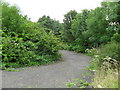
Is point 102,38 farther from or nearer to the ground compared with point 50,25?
nearer to the ground

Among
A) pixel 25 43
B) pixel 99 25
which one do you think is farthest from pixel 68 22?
pixel 25 43

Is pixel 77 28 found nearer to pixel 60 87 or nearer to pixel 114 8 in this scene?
pixel 114 8

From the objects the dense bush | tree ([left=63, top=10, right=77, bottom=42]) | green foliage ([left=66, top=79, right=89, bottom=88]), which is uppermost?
tree ([left=63, top=10, right=77, bottom=42])

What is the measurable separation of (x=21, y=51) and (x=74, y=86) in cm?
321

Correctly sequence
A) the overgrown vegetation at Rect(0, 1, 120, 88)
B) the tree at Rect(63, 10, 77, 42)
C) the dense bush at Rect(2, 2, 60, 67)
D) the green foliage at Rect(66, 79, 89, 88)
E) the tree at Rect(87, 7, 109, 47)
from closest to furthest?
1. the green foliage at Rect(66, 79, 89, 88)
2. the overgrown vegetation at Rect(0, 1, 120, 88)
3. the dense bush at Rect(2, 2, 60, 67)
4. the tree at Rect(87, 7, 109, 47)
5. the tree at Rect(63, 10, 77, 42)

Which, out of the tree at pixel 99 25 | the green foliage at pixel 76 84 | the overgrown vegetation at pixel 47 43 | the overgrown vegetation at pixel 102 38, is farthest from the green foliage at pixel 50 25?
the green foliage at pixel 76 84

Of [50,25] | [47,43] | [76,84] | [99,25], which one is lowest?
[76,84]

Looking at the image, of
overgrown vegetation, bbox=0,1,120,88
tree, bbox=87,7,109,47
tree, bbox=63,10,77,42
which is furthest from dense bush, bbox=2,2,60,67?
tree, bbox=63,10,77,42

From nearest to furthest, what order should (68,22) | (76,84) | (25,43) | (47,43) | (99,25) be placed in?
1. (76,84)
2. (25,43)
3. (47,43)
4. (99,25)
5. (68,22)

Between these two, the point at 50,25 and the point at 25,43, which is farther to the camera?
the point at 50,25

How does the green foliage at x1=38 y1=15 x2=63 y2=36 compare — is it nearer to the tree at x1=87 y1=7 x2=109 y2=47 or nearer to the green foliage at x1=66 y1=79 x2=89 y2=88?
the tree at x1=87 y1=7 x2=109 y2=47

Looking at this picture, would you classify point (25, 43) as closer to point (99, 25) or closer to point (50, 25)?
point (99, 25)

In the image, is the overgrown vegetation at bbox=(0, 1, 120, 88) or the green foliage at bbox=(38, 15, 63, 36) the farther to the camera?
the green foliage at bbox=(38, 15, 63, 36)

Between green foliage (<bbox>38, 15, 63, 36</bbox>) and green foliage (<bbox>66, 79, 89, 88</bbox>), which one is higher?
green foliage (<bbox>38, 15, 63, 36</bbox>)
